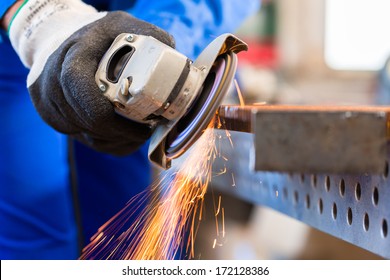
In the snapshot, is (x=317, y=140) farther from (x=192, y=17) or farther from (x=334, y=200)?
(x=192, y=17)

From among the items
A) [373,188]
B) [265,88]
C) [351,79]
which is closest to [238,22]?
[373,188]

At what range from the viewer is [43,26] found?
891 mm

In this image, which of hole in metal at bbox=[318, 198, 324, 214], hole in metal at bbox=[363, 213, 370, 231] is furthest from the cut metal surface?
hole in metal at bbox=[318, 198, 324, 214]

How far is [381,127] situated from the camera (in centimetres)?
64

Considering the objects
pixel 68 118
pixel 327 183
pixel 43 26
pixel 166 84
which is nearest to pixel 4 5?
pixel 43 26

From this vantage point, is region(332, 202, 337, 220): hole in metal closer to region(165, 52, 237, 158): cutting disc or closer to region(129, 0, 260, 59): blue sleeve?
region(165, 52, 237, 158): cutting disc

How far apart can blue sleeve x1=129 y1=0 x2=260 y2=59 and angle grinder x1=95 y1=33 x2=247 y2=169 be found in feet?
1.09

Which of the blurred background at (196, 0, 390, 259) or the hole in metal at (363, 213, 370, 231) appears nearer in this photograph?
the hole in metal at (363, 213, 370, 231)

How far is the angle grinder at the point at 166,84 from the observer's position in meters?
0.75

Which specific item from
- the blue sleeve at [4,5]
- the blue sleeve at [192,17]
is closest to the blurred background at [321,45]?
the blue sleeve at [192,17]

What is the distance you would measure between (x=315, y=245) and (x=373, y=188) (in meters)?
1.36

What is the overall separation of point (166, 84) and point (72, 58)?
144mm

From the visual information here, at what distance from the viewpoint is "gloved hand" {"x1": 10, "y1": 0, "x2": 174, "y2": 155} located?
0.79 meters
